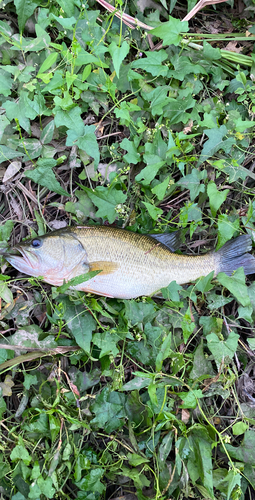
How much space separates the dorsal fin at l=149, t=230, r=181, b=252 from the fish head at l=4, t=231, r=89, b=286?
2.47 feet

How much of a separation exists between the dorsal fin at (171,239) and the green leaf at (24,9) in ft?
7.75

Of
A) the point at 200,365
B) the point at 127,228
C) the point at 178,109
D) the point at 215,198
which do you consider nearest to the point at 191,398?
the point at 200,365

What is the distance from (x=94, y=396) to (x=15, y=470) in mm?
865

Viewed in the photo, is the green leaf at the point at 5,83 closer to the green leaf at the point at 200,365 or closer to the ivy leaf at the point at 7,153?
the ivy leaf at the point at 7,153

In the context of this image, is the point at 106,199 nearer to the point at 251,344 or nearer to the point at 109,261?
the point at 109,261

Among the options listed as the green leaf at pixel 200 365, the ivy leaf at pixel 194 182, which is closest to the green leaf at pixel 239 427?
the green leaf at pixel 200 365

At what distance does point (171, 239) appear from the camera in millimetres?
3162

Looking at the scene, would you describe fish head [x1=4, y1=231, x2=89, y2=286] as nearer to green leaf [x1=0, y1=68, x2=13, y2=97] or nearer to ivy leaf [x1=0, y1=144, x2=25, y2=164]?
ivy leaf [x1=0, y1=144, x2=25, y2=164]

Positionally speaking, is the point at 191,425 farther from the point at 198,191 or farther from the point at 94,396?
the point at 198,191

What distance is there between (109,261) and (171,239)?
655mm

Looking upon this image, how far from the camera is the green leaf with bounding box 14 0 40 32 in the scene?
3.02 meters

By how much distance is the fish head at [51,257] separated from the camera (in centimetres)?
294

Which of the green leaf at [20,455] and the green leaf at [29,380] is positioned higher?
the green leaf at [29,380]

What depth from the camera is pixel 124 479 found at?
2992 mm
